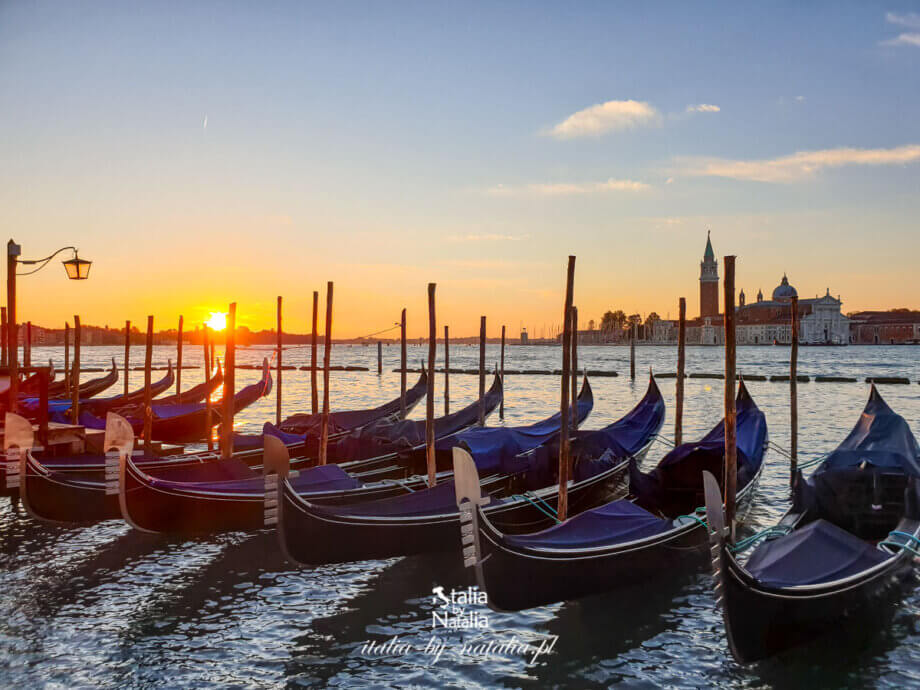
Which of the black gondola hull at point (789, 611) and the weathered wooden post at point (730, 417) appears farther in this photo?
the weathered wooden post at point (730, 417)

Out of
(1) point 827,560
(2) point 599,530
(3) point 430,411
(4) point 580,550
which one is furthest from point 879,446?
(3) point 430,411

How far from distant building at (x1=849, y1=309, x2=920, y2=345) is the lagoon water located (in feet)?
432

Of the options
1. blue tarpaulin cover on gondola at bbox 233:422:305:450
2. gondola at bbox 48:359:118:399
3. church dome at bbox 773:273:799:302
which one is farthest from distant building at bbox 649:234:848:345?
blue tarpaulin cover on gondola at bbox 233:422:305:450

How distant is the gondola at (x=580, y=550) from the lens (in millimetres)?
5031

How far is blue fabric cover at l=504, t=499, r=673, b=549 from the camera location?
5.37 meters

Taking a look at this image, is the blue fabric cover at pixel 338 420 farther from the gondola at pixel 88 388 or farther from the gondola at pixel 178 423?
the gondola at pixel 88 388

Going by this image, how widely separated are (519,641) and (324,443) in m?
4.99

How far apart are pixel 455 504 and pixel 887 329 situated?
440ft


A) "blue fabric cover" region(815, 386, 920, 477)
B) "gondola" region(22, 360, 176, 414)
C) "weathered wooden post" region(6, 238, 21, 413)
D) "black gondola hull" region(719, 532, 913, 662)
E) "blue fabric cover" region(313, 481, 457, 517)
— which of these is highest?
"weathered wooden post" region(6, 238, 21, 413)

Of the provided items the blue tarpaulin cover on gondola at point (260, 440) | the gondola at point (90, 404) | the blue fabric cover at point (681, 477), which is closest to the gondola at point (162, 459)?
the blue tarpaulin cover on gondola at point (260, 440)

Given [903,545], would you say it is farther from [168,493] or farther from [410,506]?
[168,493]

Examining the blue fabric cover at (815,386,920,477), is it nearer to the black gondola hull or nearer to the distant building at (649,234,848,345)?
the black gondola hull

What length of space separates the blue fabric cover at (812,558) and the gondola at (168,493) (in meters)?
3.86

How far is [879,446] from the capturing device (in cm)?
776
